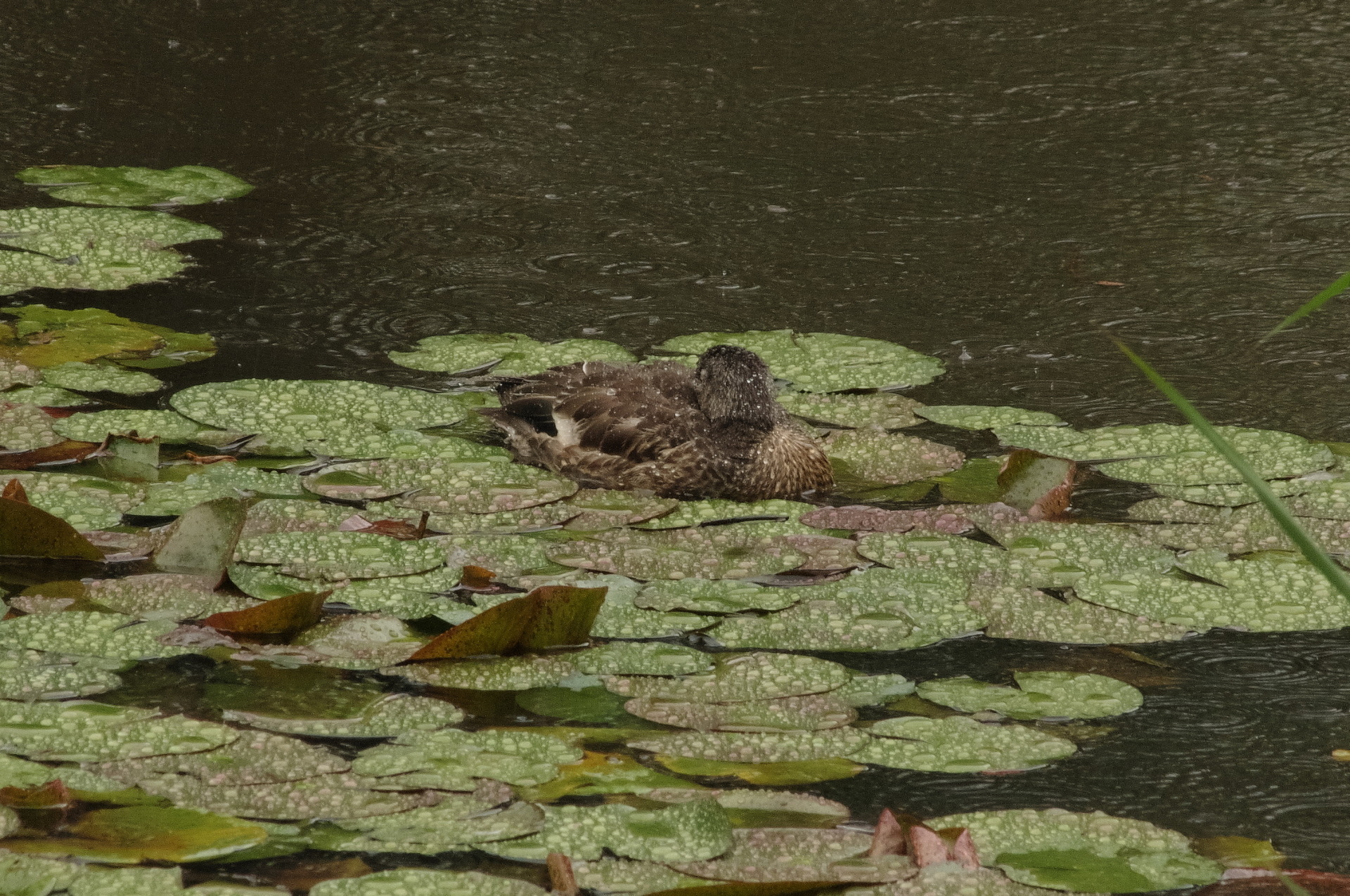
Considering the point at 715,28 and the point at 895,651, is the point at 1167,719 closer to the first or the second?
the point at 895,651

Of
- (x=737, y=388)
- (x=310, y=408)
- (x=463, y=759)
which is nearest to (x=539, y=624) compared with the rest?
(x=463, y=759)

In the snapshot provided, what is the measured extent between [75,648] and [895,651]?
1871 mm

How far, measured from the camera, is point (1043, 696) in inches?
148

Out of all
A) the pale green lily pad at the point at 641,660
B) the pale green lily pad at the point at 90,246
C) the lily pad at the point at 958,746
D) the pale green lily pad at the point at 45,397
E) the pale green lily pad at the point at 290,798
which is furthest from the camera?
the pale green lily pad at the point at 90,246

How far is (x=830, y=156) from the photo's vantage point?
784cm

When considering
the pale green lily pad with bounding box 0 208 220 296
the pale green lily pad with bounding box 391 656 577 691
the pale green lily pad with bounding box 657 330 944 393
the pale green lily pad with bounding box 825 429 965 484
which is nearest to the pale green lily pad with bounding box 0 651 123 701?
the pale green lily pad with bounding box 391 656 577 691

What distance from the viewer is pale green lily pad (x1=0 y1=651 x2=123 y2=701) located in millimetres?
3567

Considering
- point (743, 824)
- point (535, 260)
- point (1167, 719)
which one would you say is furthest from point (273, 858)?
point (535, 260)

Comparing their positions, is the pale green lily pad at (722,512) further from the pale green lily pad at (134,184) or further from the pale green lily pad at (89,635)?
the pale green lily pad at (134,184)

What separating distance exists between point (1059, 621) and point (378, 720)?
5.53 feet

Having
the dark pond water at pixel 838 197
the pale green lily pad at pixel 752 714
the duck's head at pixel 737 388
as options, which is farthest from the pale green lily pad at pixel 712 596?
the duck's head at pixel 737 388

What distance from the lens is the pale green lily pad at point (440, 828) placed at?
303 centimetres

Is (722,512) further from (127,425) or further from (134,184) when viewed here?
(134,184)

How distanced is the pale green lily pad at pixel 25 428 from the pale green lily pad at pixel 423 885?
8.11 ft
